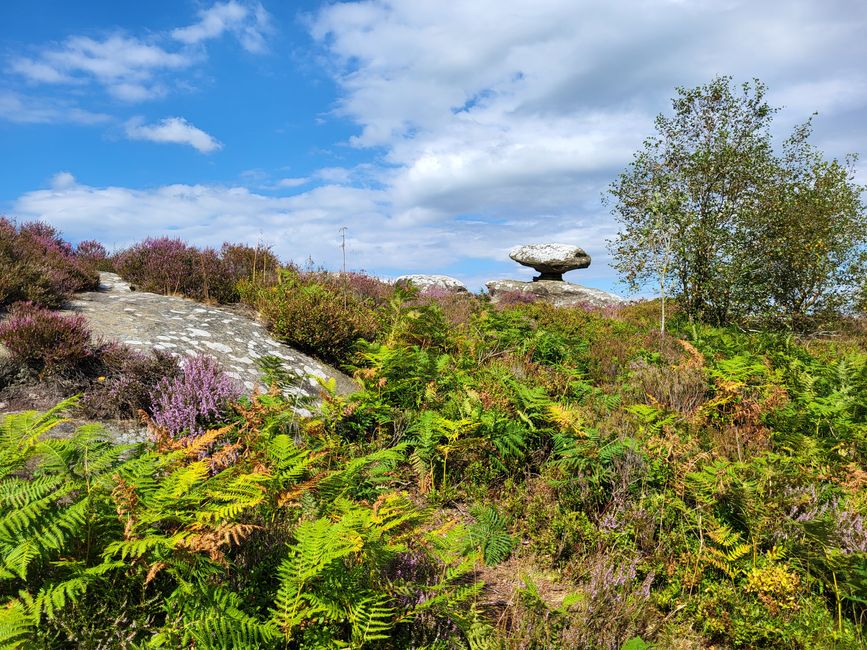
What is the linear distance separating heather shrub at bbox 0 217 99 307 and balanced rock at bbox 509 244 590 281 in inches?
820


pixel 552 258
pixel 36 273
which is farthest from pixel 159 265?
pixel 552 258

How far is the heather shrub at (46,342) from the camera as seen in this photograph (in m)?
Answer: 4.65

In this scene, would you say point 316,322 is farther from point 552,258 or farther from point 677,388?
point 552,258

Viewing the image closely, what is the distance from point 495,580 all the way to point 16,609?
8.06 feet

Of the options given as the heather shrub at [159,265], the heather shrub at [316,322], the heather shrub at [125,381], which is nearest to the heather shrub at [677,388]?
the heather shrub at [316,322]

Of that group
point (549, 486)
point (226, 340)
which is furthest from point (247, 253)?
point (549, 486)

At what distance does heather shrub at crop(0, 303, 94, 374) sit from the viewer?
Result: 15.3 feet

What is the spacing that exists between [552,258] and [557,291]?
280 cm

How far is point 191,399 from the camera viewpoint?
448cm

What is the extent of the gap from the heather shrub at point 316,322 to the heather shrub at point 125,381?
1.88 meters

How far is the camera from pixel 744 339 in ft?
26.8

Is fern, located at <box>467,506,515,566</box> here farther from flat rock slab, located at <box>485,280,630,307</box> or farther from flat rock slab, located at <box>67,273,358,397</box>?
flat rock slab, located at <box>485,280,630,307</box>

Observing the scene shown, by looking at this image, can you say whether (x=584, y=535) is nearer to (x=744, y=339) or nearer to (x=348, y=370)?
(x=348, y=370)

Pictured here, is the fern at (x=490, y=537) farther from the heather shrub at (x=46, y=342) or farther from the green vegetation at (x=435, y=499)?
the heather shrub at (x=46, y=342)
